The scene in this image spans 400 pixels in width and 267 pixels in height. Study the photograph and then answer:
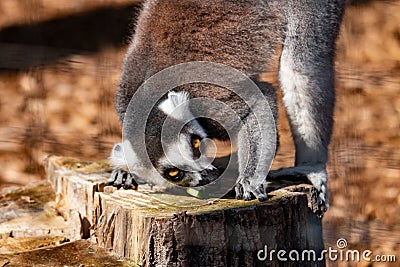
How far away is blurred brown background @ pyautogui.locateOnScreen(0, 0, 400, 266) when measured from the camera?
5238mm

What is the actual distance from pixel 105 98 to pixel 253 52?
75.9 inches

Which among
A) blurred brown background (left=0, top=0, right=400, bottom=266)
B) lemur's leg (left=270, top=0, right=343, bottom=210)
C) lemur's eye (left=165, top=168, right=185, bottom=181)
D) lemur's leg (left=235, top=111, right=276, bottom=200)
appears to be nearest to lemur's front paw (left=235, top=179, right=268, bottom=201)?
lemur's leg (left=235, top=111, right=276, bottom=200)

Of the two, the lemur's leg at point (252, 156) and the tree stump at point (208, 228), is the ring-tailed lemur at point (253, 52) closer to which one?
the lemur's leg at point (252, 156)

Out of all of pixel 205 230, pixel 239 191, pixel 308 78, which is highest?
pixel 308 78

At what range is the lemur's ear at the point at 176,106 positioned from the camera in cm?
326

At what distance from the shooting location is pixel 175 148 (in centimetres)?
323

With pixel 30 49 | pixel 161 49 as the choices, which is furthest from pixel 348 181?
pixel 30 49

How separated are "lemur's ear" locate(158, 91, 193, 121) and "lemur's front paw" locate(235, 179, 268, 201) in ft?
1.56

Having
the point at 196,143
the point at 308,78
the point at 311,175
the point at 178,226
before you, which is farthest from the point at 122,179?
the point at 308,78

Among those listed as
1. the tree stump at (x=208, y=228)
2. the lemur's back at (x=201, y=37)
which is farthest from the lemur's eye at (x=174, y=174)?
the lemur's back at (x=201, y=37)

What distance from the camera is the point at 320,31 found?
153 inches

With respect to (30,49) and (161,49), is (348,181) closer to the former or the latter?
(161,49)

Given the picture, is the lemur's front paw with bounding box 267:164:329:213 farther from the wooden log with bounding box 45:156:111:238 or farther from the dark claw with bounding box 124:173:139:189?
the wooden log with bounding box 45:156:111:238

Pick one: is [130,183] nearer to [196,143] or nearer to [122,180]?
[122,180]
